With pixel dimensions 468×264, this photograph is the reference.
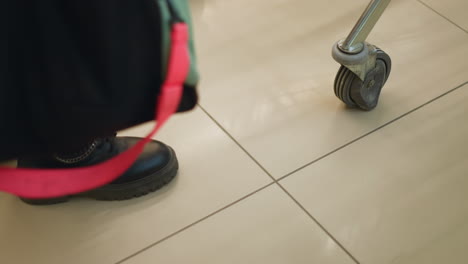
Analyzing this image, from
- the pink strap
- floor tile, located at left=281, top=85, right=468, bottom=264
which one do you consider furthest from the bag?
floor tile, located at left=281, top=85, right=468, bottom=264

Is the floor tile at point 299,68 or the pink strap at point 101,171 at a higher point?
the pink strap at point 101,171

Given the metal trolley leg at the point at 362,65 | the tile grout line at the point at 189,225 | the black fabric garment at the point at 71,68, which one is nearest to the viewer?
the black fabric garment at the point at 71,68

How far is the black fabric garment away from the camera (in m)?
0.39

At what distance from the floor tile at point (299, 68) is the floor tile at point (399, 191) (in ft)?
0.12

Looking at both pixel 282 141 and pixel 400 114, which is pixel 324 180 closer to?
pixel 282 141

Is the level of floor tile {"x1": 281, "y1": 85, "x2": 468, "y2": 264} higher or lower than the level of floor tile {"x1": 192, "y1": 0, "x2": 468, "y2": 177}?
lower

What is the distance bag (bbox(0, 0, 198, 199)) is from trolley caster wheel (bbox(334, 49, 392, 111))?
0.52 metres

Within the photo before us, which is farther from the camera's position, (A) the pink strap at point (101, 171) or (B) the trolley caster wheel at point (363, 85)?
(B) the trolley caster wheel at point (363, 85)

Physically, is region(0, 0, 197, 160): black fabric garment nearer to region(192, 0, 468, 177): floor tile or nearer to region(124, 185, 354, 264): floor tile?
region(124, 185, 354, 264): floor tile

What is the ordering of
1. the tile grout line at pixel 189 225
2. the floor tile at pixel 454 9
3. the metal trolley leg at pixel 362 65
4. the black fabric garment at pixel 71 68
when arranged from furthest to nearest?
the floor tile at pixel 454 9, the metal trolley leg at pixel 362 65, the tile grout line at pixel 189 225, the black fabric garment at pixel 71 68

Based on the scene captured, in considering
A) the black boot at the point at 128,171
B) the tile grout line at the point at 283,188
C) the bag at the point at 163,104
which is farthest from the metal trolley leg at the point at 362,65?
the bag at the point at 163,104

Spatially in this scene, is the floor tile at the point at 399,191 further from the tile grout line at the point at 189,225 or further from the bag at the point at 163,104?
the bag at the point at 163,104

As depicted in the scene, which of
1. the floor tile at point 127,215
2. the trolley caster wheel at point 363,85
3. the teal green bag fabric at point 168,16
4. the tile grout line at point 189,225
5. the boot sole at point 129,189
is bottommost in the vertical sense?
the tile grout line at point 189,225

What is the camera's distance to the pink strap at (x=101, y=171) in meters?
0.43
